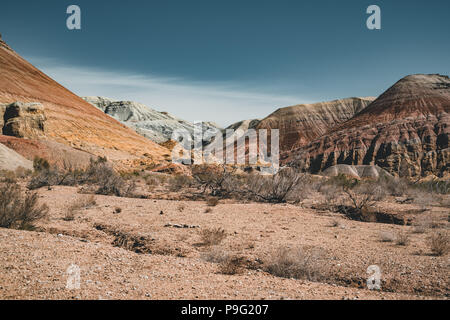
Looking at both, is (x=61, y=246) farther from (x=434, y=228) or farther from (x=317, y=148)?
(x=317, y=148)

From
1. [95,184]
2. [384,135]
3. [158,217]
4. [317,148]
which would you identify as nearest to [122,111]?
[317,148]

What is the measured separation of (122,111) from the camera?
383ft

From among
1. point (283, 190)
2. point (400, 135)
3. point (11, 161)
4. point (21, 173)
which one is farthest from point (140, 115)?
point (283, 190)

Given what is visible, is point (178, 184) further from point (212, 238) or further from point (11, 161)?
point (11, 161)

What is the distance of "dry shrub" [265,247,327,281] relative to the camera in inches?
161

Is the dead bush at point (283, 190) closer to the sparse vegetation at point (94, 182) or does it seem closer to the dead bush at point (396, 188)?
the sparse vegetation at point (94, 182)

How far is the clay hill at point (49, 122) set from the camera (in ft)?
87.7

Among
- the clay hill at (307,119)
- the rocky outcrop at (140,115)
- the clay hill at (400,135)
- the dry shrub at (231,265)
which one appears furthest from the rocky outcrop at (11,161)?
the rocky outcrop at (140,115)

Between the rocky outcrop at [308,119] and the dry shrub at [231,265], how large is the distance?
68139 millimetres

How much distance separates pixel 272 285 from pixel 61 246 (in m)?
3.63

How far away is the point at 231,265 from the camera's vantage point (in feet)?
14.3

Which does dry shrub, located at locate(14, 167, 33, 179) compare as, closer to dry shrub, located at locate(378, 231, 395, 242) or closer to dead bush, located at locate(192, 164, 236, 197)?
dead bush, located at locate(192, 164, 236, 197)

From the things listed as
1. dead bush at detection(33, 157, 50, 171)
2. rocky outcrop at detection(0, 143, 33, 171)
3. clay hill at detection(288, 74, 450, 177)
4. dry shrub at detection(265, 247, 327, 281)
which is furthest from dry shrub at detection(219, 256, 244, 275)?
clay hill at detection(288, 74, 450, 177)

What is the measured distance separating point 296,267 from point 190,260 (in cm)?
184
